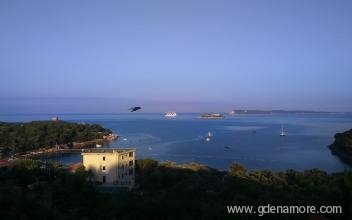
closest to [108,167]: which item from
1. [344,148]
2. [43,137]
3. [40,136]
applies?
[344,148]

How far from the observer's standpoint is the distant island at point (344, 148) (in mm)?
25992

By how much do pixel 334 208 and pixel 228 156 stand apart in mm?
21120

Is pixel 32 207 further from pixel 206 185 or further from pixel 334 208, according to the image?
pixel 206 185

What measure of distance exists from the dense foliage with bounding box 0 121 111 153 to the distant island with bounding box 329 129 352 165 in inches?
840

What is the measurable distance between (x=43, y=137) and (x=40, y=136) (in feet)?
1.11

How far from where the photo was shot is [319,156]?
26.9 metres

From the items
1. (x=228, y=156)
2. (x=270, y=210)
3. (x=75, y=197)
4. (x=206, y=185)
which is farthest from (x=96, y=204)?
(x=228, y=156)

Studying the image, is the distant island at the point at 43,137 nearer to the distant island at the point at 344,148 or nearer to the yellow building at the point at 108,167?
the yellow building at the point at 108,167

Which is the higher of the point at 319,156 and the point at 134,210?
the point at 134,210

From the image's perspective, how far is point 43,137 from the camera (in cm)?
3469

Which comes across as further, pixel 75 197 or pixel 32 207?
pixel 75 197

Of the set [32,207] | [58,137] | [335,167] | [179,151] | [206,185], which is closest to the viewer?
[32,207]

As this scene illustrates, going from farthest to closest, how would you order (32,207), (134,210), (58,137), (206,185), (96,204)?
(58,137) < (206,185) < (96,204) < (134,210) < (32,207)

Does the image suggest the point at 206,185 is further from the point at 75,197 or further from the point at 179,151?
the point at 179,151
